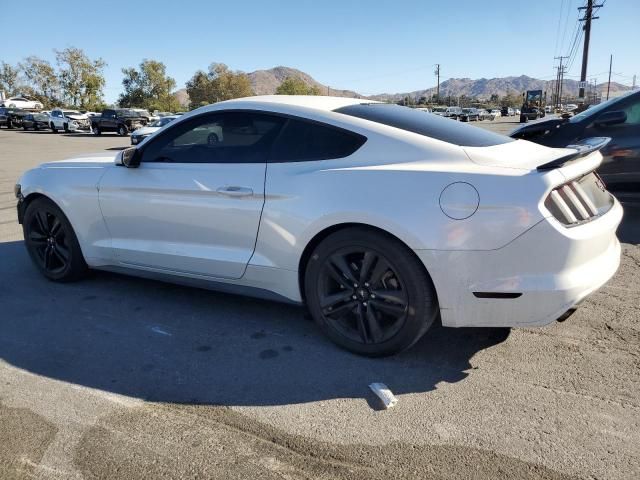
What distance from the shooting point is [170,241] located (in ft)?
12.6

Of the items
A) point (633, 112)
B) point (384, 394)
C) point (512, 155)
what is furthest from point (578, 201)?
point (633, 112)

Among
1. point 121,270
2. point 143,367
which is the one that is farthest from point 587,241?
point 121,270

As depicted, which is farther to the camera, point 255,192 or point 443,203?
point 255,192

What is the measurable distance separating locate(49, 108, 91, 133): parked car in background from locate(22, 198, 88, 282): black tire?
39.2m

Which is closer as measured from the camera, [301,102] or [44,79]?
[301,102]

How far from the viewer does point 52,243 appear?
15.3ft

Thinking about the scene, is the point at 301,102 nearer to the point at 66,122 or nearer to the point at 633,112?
the point at 633,112

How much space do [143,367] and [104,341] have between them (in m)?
0.53

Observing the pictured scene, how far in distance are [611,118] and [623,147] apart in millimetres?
380

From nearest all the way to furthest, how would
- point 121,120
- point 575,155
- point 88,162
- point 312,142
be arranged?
point 575,155
point 312,142
point 88,162
point 121,120

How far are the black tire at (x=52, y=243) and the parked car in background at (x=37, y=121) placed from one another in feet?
138

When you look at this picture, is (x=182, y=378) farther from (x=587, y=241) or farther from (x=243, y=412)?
(x=587, y=241)

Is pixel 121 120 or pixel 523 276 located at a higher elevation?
pixel 121 120

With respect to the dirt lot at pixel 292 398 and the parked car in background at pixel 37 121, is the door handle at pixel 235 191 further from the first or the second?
the parked car in background at pixel 37 121
